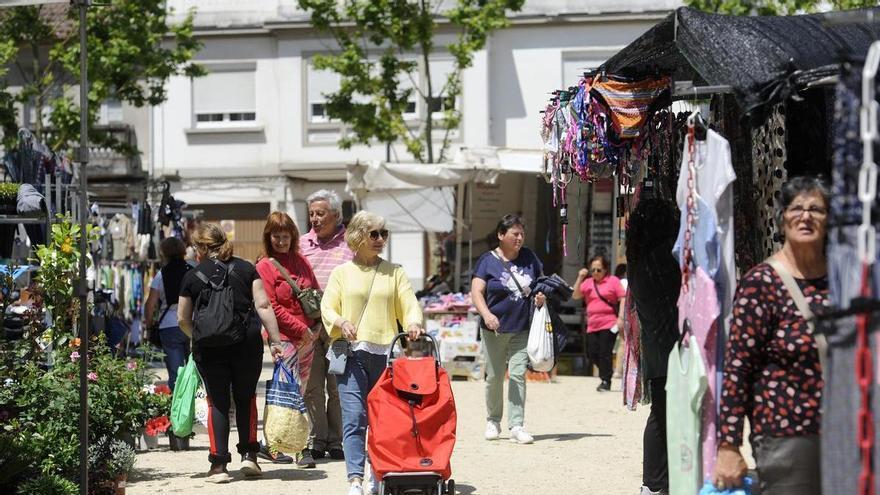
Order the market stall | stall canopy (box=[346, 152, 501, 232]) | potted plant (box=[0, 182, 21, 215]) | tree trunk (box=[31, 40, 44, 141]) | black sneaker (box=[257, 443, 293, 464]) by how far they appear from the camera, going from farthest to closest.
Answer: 1. tree trunk (box=[31, 40, 44, 141])
2. stall canopy (box=[346, 152, 501, 232])
3. black sneaker (box=[257, 443, 293, 464])
4. potted plant (box=[0, 182, 21, 215])
5. the market stall

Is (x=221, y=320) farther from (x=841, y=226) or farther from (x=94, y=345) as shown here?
(x=841, y=226)

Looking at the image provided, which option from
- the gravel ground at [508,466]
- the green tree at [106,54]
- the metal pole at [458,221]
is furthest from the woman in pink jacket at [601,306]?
the green tree at [106,54]

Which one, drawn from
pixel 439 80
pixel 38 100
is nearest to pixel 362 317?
pixel 38 100

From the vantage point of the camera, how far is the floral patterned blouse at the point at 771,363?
4.88 metres

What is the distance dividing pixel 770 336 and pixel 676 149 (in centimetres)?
291

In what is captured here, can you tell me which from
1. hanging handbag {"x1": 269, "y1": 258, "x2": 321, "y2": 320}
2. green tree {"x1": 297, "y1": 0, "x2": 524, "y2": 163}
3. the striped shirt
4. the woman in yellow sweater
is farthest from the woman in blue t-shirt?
green tree {"x1": 297, "y1": 0, "x2": 524, "y2": 163}

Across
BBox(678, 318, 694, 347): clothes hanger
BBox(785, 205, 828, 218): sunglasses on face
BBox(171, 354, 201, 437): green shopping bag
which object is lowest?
BBox(171, 354, 201, 437): green shopping bag

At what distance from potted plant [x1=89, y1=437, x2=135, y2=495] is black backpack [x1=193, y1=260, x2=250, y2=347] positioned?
3.57ft

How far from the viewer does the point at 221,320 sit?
9.23 metres

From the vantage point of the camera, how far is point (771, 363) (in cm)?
496

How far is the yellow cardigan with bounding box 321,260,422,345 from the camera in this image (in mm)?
8391

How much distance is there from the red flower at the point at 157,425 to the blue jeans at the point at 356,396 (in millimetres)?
2366

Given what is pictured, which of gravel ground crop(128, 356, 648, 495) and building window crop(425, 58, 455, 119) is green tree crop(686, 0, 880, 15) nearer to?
building window crop(425, 58, 455, 119)

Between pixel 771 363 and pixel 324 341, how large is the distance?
576 cm
